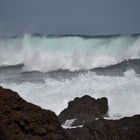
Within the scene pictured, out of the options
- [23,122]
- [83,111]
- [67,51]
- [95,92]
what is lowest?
[23,122]

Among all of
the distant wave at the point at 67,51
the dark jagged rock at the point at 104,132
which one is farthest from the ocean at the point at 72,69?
the dark jagged rock at the point at 104,132

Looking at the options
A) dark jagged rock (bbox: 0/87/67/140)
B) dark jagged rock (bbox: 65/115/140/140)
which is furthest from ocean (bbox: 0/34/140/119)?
dark jagged rock (bbox: 0/87/67/140)

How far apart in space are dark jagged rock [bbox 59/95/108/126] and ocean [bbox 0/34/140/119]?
83 cm

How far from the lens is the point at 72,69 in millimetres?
26266

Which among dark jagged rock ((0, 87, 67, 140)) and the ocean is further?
the ocean

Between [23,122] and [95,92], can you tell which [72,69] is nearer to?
[95,92]

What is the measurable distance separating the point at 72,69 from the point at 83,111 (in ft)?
48.7

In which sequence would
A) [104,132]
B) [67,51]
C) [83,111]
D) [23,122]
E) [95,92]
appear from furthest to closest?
[67,51]
[95,92]
[83,111]
[104,132]
[23,122]

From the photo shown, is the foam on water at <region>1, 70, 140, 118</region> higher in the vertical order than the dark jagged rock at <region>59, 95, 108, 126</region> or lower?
higher

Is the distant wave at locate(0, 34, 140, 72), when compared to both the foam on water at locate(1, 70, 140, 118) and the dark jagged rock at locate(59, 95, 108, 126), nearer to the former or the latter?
the foam on water at locate(1, 70, 140, 118)

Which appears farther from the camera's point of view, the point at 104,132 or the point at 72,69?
the point at 72,69

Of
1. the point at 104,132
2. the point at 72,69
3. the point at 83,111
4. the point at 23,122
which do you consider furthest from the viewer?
the point at 72,69

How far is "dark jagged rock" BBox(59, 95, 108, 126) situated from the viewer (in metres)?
11.1

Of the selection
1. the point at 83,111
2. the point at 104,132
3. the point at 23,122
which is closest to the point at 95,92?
the point at 83,111
